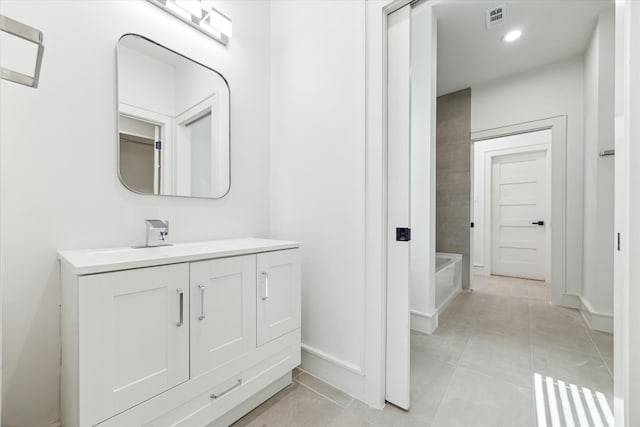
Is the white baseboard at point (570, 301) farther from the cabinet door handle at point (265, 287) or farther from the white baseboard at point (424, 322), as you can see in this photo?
the cabinet door handle at point (265, 287)

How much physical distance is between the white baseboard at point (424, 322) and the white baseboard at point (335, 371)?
106cm

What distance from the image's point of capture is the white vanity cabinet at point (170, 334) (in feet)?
2.62

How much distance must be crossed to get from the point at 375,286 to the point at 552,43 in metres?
3.29

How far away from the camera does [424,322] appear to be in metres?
2.22

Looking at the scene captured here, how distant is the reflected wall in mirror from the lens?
4.09ft

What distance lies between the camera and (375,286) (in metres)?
1.36

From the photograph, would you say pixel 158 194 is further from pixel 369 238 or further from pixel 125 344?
pixel 369 238

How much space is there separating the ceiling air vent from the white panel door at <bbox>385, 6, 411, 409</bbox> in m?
1.63

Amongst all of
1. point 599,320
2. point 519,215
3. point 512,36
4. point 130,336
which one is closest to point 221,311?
point 130,336

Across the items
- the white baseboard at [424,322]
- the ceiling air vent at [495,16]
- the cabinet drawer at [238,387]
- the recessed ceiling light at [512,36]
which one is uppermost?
the recessed ceiling light at [512,36]

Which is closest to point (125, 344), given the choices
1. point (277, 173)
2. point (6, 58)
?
point (6, 58)

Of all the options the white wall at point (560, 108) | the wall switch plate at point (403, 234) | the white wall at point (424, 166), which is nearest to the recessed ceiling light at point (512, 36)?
the white wall at point (560, 108)

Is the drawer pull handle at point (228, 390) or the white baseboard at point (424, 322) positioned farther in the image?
the white baseboard at point (424, 322)

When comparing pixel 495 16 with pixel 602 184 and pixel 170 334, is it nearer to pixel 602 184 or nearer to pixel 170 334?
pixel 602 184
